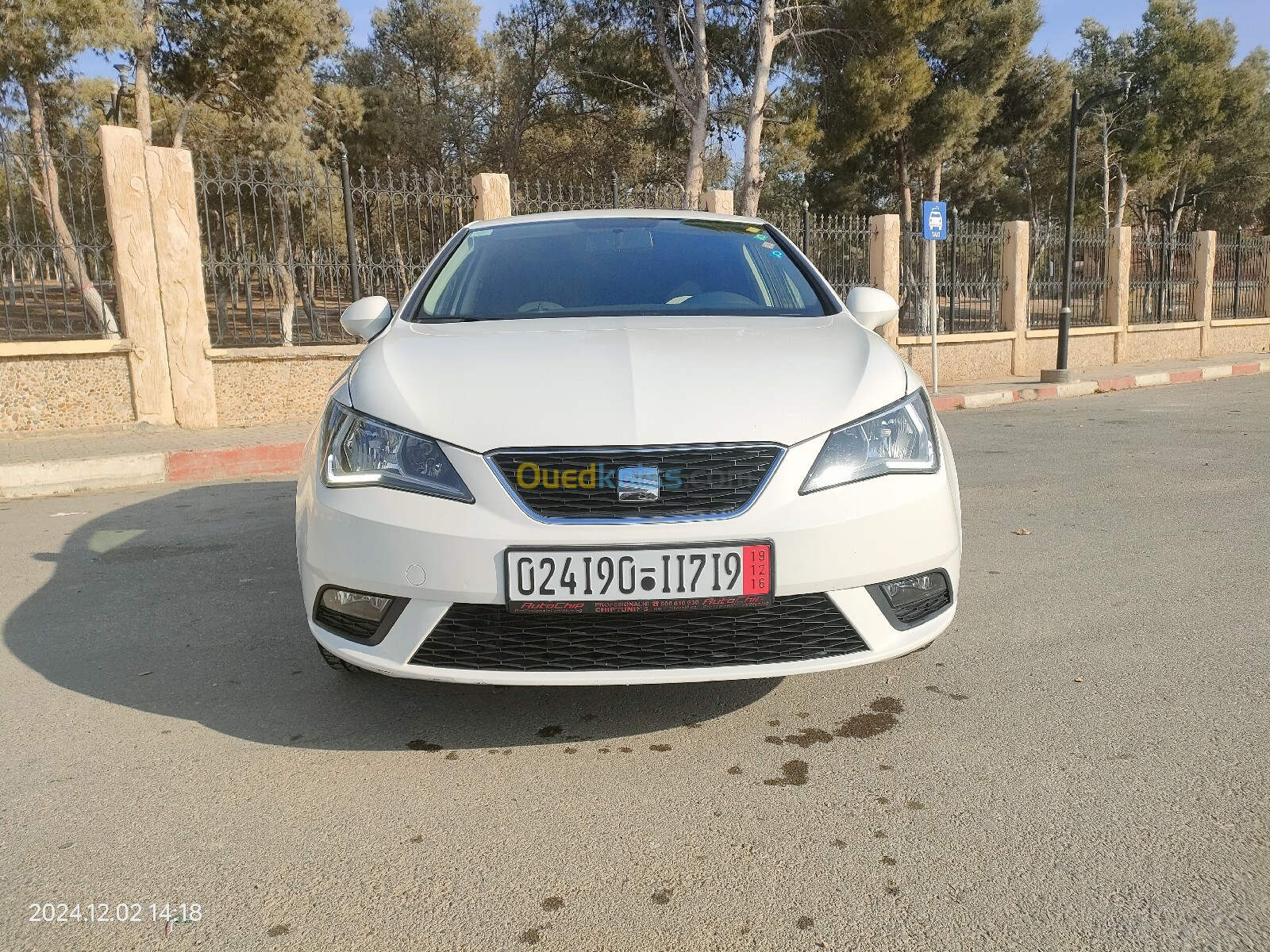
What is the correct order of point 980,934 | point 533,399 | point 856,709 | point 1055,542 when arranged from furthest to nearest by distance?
point 1055,542 < point 856,709 < point 533,399 < point 980,934

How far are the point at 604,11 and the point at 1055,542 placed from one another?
21005 mm

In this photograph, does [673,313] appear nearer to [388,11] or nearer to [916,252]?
[916,252]

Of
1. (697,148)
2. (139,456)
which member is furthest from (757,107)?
(139,456)

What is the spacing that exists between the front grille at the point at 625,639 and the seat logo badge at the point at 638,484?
0.28 metres

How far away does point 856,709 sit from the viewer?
278cm

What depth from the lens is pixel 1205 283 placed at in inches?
792

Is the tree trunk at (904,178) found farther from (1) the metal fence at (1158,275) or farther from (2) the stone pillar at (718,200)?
(2) the stone pillar at (718,200)

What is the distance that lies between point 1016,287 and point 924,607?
597 inches

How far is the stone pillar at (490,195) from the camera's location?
1122 centimetres

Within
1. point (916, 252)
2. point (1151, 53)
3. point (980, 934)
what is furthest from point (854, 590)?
point (1151, 53)

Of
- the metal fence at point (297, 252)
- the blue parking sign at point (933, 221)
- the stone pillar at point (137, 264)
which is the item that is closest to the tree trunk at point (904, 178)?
the blue parking sign at point (933, 221)

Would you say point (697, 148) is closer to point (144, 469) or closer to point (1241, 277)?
point (1241, 277)

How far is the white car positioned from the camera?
2.26m

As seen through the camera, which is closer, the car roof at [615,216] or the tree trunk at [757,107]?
the car roof at [615,216]
